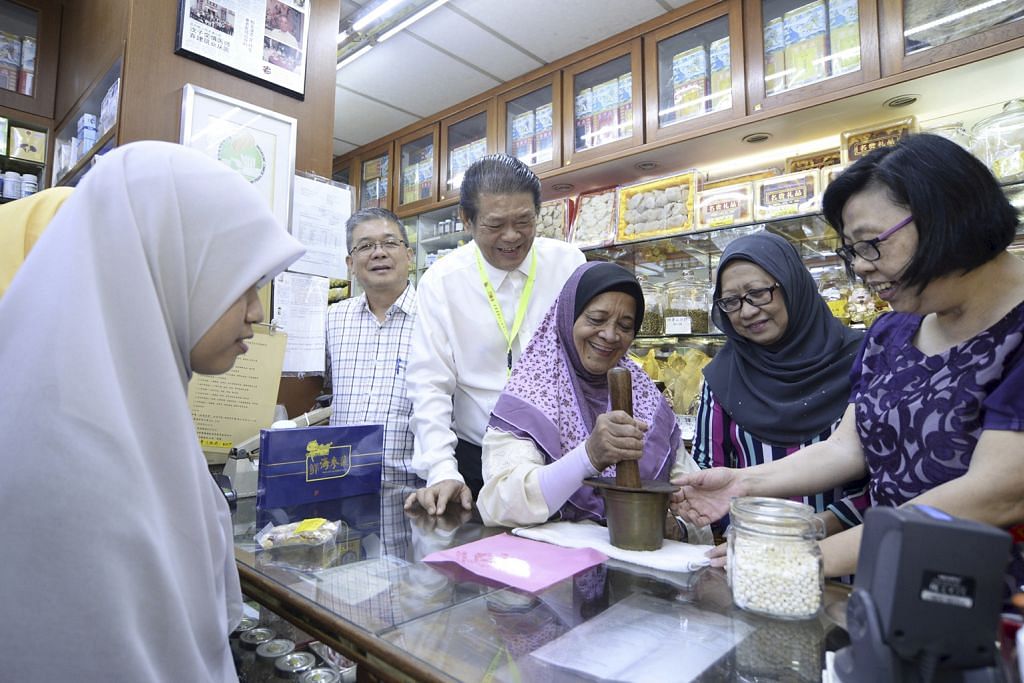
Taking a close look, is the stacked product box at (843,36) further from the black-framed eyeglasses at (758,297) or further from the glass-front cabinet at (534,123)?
the black-framed eyeglasses at (758,297)

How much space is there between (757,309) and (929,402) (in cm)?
59

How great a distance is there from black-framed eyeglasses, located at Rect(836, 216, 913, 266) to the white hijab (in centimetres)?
112

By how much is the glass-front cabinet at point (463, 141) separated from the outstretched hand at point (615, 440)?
359 centimetres

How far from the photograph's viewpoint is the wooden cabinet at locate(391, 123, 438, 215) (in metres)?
4.87

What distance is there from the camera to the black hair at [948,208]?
108 cm

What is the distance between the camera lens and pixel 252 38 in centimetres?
254

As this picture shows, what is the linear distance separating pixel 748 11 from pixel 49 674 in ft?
12.4

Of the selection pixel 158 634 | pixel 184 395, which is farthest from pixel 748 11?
pixel 158 634

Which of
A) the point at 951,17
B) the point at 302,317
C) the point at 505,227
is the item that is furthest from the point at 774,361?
the point at 951,17

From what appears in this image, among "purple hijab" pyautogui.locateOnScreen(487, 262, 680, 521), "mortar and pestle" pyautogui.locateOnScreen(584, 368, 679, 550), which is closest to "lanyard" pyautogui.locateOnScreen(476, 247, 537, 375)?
"purple hijab" pyautogui.locateOnScreen(487, 262, 680, 521)

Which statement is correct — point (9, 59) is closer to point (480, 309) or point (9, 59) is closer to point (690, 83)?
point (480, 309)

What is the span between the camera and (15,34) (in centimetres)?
353

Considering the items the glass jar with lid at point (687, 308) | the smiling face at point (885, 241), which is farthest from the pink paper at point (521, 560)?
the glass jar with lid at point (687, 308)

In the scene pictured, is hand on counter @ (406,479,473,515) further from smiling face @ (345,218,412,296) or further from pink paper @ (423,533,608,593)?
smiling face @ (345,218,412,296)
